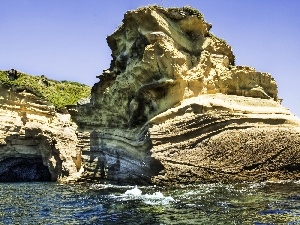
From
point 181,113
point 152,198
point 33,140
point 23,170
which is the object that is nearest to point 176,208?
point 152,198

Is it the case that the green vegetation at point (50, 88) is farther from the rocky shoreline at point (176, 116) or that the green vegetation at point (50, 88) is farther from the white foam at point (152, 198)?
the white foam at point (152, 198)

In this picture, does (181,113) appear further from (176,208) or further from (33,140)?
(33,140)

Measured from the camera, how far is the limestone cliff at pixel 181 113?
85.1ft

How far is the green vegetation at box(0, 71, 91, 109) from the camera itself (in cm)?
5009

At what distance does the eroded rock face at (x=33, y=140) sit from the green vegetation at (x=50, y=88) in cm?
93

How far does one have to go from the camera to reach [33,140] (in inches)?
1813

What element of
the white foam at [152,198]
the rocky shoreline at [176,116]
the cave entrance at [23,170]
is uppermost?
the rocky shoreline at [176,116]

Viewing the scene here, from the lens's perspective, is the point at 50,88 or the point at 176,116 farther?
the point at 50,88

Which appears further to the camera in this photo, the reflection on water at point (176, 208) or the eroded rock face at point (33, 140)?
the eroded rock face at point (33, 140)

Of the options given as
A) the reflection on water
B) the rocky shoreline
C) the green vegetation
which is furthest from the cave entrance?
the reflection on water

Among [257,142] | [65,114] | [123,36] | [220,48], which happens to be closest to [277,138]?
[257,142]

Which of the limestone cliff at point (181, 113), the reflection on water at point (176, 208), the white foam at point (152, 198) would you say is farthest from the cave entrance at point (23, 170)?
the white foam at point (152, 198)

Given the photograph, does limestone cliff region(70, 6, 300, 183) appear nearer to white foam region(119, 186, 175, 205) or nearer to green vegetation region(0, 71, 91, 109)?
white foam region(119, 186, 175, 205)

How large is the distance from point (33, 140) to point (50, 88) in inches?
684
